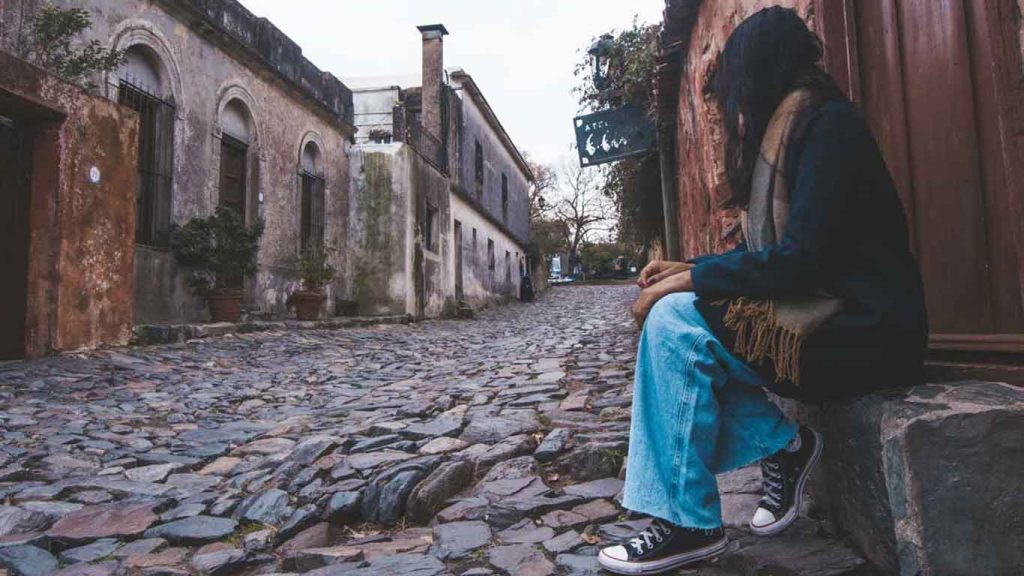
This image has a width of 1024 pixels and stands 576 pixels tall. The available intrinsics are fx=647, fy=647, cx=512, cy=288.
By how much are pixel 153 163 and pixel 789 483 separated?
9.05m

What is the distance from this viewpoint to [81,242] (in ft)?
20.5

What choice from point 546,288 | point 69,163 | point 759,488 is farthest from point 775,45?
point 546,288

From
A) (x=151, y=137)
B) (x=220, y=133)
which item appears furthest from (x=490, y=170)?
(x=151, y=137)

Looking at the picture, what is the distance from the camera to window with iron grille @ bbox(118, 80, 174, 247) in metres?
8.41

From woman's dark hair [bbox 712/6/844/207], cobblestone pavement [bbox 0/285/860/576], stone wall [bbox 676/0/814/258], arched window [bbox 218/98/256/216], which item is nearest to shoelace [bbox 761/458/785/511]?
cobblestone pavement [bbox 0/285/860/576]

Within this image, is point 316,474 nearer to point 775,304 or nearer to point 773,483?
point 773,483

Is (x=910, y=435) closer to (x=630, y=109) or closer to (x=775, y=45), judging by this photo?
(x=775, y=45)

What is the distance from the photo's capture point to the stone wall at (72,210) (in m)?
5.88

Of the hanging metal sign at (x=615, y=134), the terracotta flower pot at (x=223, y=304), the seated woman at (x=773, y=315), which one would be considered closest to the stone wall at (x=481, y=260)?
the terracotta flower pot at (x=223, y=304)

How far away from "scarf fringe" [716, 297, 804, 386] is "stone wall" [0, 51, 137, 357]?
6.33m

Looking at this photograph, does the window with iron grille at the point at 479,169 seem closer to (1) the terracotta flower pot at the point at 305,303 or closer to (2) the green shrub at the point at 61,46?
(1) the terracotta flower pot at the point at 305,303

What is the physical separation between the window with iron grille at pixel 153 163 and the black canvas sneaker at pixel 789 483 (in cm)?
857

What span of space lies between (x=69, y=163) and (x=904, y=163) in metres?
6.81

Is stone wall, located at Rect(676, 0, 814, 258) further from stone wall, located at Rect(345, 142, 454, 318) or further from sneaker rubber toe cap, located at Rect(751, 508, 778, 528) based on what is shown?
stone wall, located at Rect(345, 142, 454, 318)
